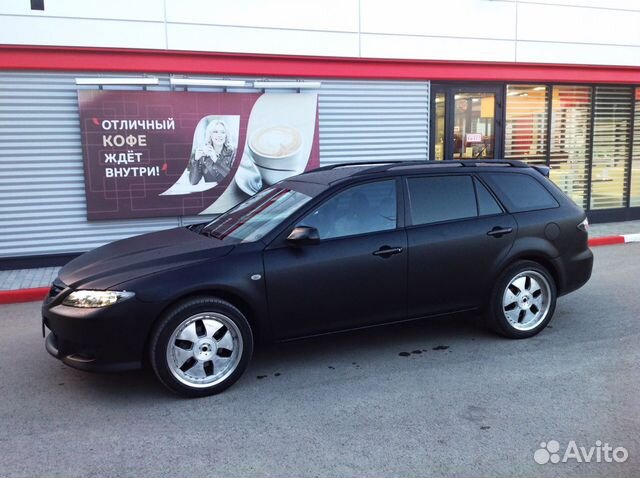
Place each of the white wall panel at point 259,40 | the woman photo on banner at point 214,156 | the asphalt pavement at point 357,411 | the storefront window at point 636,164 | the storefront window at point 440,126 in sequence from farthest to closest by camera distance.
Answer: the storefront window at point 636,164 < the storefront window at point 440,126 < the woman photo on banner at point 214,156 < the white wall panel at point 259,40 < the asphalt pavement at point 357,411

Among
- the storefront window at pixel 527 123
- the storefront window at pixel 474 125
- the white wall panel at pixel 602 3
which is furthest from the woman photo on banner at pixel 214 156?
the white wall panel at pixel 602 3

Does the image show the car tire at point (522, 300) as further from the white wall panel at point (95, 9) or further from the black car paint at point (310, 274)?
the white wall panel at point (95, 9)

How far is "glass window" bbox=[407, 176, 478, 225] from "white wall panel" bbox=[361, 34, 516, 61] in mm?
5636

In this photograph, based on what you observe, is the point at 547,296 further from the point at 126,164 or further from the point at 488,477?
the point at 126,164

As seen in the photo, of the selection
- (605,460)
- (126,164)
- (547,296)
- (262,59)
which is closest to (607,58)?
(262,59)

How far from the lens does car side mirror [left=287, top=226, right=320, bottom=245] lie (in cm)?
451

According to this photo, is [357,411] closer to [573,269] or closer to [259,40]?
[573,269]

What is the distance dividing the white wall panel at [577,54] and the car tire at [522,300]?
7254 mm

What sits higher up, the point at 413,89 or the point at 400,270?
the point at 413,89

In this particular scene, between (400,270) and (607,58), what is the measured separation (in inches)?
381

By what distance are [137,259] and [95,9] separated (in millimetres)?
5775

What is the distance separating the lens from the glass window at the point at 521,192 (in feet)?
18.1

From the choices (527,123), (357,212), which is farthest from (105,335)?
(527,123)

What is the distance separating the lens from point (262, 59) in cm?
969
